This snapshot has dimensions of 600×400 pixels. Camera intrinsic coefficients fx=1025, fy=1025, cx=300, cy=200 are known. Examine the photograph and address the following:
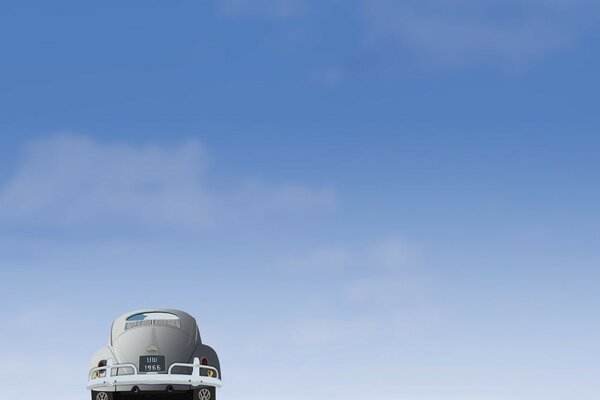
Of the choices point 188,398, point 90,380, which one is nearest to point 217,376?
point 188,398

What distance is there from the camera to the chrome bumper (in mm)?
20156

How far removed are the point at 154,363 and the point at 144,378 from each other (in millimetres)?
391

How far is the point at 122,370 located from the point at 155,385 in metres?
0.73

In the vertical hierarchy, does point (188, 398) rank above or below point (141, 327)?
below

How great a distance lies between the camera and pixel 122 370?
20.4 metres

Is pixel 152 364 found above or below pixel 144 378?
above

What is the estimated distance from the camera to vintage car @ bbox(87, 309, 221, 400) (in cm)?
2028

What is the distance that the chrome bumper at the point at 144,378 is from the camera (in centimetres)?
2016

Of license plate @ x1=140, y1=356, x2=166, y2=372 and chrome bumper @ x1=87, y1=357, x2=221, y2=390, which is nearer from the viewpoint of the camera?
chrome bumper @ x1=87, y1=357, x2=221, y2=390

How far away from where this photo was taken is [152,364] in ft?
66.8

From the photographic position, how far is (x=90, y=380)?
813 inches

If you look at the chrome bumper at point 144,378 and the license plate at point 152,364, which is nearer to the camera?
the chrome bumper at point 144,378

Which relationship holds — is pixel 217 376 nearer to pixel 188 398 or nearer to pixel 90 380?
pixel 188 398

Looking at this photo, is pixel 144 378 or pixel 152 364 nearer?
pixel 144 378
